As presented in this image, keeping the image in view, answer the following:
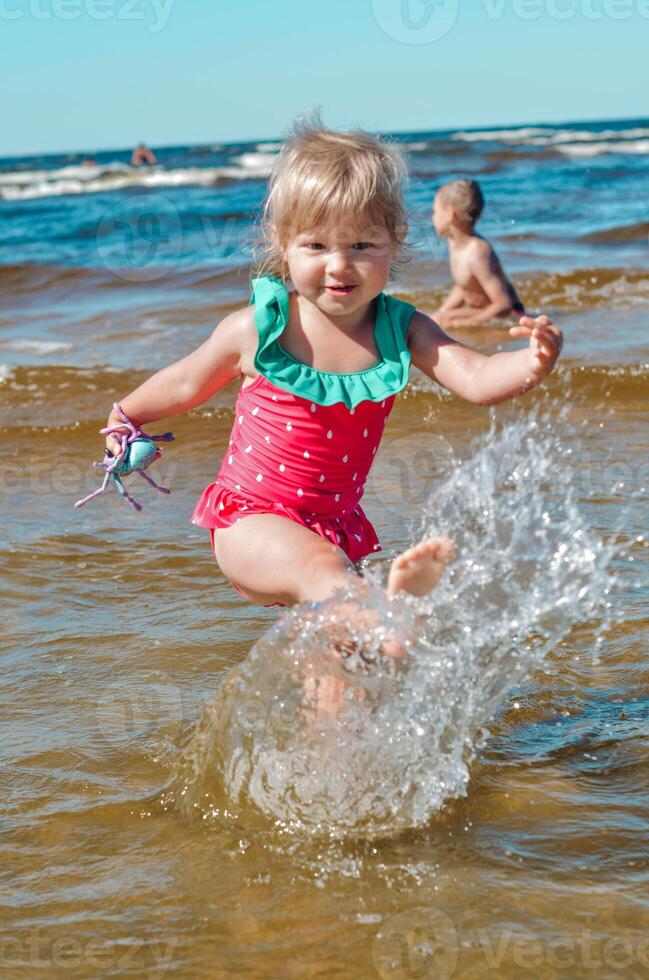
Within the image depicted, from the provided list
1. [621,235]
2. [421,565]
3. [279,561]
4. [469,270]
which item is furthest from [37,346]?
[621,235]

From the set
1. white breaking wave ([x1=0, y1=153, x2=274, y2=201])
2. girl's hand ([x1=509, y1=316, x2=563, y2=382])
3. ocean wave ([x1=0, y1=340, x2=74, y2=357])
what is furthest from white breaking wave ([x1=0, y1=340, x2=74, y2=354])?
white breaking wave ([x1=0, y1=153, x2=274, y2=201])

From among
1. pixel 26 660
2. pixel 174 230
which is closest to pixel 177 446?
pixel 26 660

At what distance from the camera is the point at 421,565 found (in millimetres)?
2602

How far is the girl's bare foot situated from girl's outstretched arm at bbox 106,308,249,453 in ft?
2.87

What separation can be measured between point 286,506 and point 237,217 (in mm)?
17830

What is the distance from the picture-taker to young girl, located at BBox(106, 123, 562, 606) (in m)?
3.04

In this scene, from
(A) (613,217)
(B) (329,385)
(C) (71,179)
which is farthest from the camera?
(C) (71,179)

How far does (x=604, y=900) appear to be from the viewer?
243 cm

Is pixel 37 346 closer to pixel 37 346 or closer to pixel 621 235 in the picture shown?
pixel 37 346

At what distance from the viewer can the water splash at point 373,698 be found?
2.77 m

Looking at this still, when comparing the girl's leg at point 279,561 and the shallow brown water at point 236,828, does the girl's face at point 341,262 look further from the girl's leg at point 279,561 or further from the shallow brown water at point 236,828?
the shallow brown water at point 236,828

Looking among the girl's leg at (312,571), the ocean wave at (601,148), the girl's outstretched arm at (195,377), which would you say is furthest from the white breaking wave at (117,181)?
the girl's leg at (312,571)

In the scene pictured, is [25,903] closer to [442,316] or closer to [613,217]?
[442,316]

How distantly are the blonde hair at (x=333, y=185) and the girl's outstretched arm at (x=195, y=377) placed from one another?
231 mm
